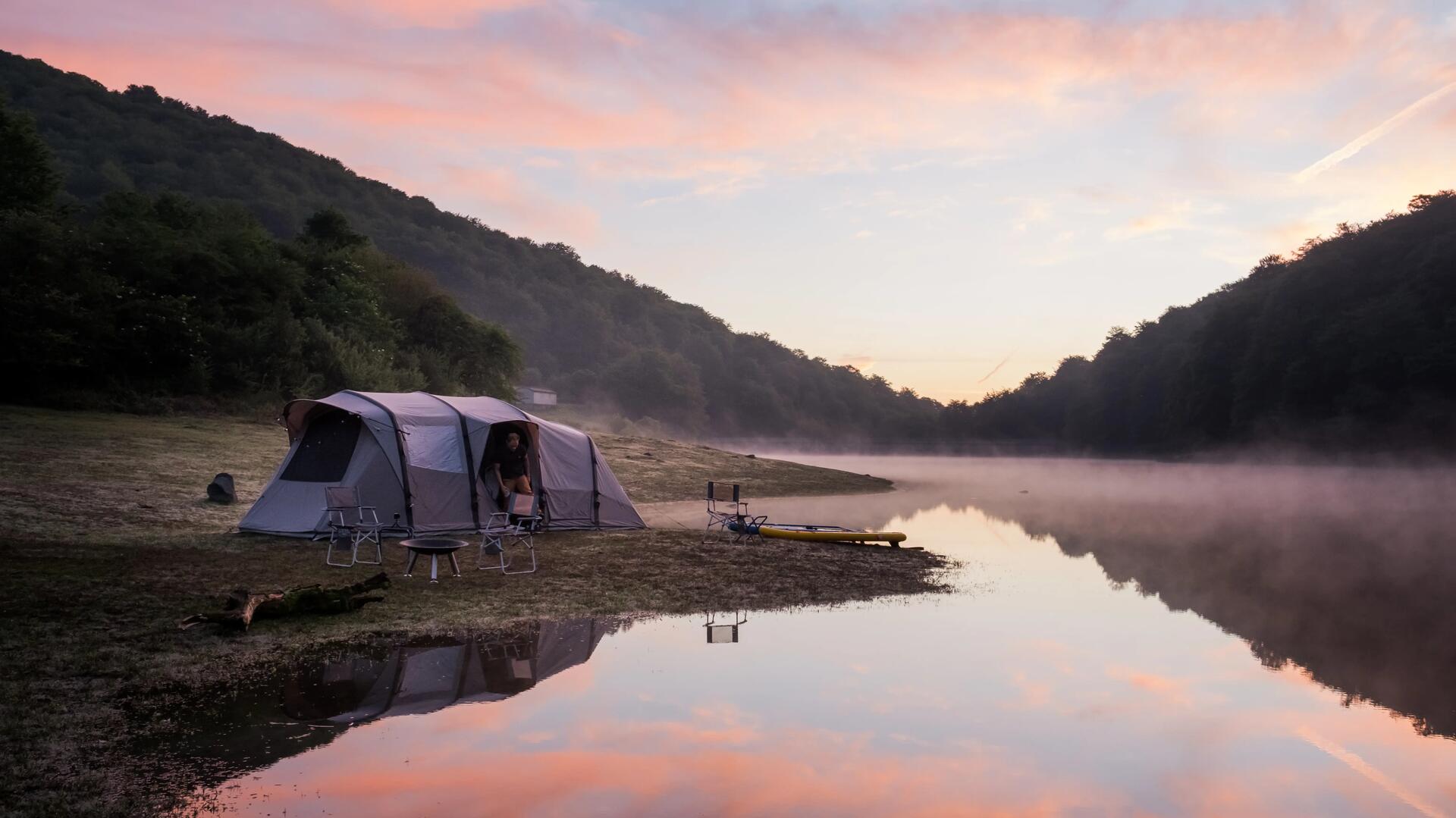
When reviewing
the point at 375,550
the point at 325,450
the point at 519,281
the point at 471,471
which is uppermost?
the point at 519,281

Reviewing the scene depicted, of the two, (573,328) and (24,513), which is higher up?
(573,328)

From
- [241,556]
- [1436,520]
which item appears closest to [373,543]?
[241,556]

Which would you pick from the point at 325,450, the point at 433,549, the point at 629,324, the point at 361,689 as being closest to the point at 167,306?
the point at 325,450

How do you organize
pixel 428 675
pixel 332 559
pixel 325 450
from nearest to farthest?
1. pixel 428 675
2. pixel 332 559
3. pixel 325 450

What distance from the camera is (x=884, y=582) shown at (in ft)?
50.2

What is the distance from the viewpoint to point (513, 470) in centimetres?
1842

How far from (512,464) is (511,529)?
3.19 metres

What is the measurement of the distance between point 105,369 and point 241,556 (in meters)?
22.2

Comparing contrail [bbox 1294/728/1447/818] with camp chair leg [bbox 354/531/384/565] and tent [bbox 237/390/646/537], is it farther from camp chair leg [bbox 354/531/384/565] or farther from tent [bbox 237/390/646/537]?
tent [bbox 237/390/646/537]

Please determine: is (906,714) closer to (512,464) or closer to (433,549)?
(433,549)

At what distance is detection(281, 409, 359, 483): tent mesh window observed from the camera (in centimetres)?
1720

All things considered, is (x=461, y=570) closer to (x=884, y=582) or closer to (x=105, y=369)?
(x=884, y=582)

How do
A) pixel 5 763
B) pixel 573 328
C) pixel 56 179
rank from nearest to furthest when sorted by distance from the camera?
1. pixel 5 763
2. pixel 56 179
3. pixel 573 328

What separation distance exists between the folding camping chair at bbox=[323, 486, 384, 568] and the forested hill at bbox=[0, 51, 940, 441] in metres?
38.8
